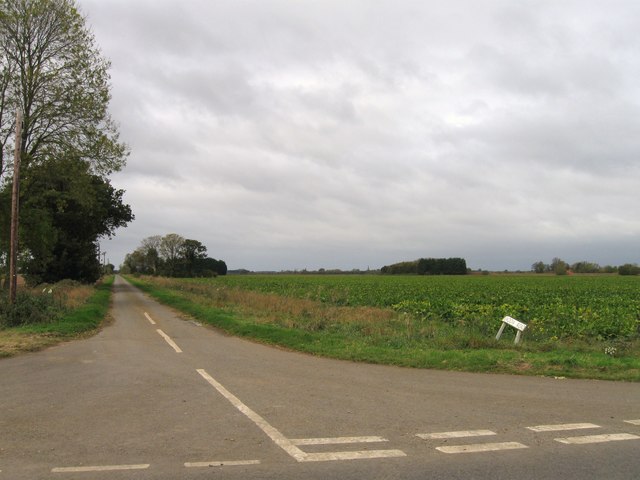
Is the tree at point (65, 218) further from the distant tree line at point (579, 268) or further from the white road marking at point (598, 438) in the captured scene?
the distant tree line at point (579, 268)

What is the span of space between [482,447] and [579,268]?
511 feet

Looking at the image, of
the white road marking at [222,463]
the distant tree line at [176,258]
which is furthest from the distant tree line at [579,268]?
the white road marking at [222,463]

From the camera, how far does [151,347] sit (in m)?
13.1

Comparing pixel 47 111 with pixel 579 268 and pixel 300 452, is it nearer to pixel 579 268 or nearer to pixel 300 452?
pixel 300 452

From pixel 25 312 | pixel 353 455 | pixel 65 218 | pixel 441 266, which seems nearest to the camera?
pixel 353 455

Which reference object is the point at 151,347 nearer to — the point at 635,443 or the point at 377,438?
the point at 377,438

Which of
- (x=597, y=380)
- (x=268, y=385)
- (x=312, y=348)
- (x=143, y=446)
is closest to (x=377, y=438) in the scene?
(x=143, y=446)

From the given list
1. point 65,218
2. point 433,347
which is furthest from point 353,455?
point 65,218

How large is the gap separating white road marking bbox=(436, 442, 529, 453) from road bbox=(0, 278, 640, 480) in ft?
0.04

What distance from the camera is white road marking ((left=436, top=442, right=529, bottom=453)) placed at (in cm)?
511

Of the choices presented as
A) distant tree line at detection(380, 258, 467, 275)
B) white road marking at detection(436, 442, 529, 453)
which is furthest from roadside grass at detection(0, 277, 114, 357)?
distant tree line at detection(380, 258, 467, 275)

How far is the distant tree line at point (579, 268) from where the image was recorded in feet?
390

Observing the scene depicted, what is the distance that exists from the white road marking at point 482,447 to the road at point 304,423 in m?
0.01

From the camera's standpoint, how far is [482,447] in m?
5.21
